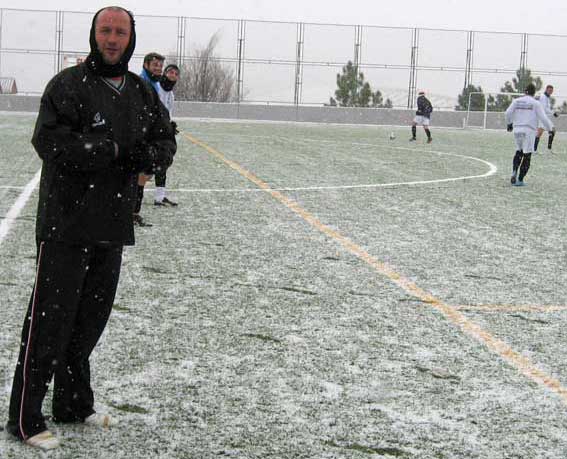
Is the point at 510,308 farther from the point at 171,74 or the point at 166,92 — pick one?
the point at 166,92

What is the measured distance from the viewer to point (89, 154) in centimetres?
359

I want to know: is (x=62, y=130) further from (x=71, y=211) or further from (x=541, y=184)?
(x=541, y=184)

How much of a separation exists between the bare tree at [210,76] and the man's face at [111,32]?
153ft

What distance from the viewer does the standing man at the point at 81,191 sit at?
3662 mm

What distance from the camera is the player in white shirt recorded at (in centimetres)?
1609

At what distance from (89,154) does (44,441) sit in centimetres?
115

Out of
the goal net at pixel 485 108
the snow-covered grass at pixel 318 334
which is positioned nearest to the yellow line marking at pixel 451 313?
the snow-covered grass at pixel 318 334

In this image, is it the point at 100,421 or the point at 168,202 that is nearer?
the point at 100,421

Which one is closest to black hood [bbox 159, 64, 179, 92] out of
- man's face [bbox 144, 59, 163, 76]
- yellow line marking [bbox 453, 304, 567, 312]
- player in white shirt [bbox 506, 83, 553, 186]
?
man's face [bbox 144, 59, 163, 76]

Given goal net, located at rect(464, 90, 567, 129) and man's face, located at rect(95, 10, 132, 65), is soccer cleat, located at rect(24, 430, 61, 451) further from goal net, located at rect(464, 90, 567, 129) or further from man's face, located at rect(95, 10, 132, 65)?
goal net, located at rect(464, 90, 567, 129)

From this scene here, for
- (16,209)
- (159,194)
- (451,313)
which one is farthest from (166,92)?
(451,313)

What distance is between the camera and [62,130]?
11.9ft

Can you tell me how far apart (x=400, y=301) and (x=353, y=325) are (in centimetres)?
82

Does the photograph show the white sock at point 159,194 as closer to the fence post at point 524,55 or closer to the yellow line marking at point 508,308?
the yellow line marking at point 508,308
